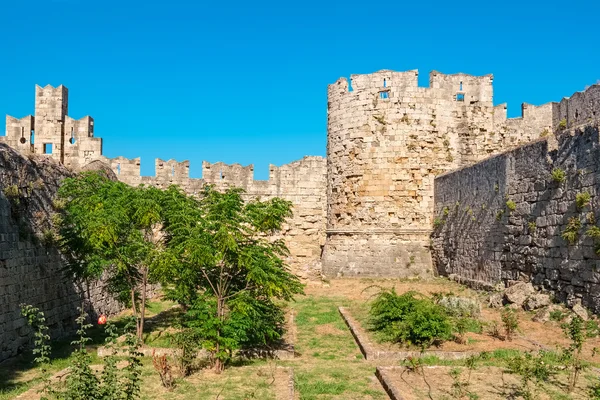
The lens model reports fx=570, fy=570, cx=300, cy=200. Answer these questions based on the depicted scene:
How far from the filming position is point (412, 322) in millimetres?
11258

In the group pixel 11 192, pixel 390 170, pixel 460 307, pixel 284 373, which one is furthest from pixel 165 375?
pixel 390 170

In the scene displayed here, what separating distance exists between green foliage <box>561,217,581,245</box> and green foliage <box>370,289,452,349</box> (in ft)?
13.0

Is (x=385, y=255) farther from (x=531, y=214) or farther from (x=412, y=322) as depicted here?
(x=412, y=322)

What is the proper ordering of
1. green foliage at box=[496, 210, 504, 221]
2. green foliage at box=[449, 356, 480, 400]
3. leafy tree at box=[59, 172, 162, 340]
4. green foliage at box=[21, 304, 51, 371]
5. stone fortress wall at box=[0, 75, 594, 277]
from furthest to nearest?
1. stone fortress wall at box=[0, 75, 594, 277]
2. green foliage at box=[496, 210, 504, 221]
3. leafy tree at box=[59, 172, 162, 340]
4. green foliage at box=[449, 356, 480, 400]
5. green foliage at box=[21, 304, 51, 371]

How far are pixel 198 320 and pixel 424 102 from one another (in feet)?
56.6

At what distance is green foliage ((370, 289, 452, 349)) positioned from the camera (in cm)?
1116

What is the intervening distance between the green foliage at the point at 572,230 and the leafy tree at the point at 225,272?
23.1ft

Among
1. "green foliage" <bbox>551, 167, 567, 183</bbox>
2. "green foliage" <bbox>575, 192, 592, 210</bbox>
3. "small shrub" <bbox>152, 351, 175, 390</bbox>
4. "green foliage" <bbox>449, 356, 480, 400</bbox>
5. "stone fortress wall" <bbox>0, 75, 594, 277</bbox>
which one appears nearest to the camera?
"green foliage" <bbox>449, 356, 480, 400</bbox>

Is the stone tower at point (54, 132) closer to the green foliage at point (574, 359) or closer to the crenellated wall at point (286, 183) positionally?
the crenellated wall at point (286, 183)

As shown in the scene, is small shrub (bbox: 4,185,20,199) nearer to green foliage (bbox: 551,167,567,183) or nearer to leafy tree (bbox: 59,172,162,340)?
leafy tree (bbox: 59,172,162,340)

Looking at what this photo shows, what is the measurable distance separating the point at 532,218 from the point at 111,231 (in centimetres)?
1108

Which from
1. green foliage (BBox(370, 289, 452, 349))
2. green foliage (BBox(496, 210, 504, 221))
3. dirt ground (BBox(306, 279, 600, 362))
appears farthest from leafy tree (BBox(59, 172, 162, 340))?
green foliage (BBox(496, 210, 504, 221))

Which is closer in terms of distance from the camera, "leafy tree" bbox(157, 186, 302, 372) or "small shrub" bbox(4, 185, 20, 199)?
"leafy tree" bbox(157, 186, 302, 372)

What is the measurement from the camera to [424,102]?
24.2 m
